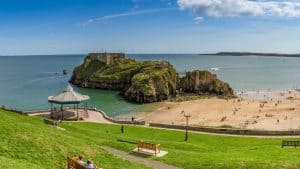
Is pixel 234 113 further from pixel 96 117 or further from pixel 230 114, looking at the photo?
pixel 96 117

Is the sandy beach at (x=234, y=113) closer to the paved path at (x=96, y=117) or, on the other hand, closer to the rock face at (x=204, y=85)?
the paved path at (x=96, y=117)

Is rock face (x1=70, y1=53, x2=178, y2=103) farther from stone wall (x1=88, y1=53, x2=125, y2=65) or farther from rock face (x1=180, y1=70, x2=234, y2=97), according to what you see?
rock face (x1=180, y1=70, x2=234, y2=97)

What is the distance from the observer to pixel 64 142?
18.2m

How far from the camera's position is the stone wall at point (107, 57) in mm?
118625

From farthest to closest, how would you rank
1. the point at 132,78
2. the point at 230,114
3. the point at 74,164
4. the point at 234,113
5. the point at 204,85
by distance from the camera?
1. the point at 132,78
2. the point at 204,85
3. the point at 234,113
4. the point at 230,114
5. the point at 74,164

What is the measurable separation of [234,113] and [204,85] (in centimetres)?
2759

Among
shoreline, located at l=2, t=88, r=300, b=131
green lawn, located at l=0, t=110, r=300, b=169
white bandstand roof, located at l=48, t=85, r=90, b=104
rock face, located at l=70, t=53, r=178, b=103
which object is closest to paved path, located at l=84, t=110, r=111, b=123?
white bandstand roof, located at l=48, t=85, r=90, b=104

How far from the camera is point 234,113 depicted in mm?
61000

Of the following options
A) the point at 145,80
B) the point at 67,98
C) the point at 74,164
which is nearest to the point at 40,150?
the point at 74,164

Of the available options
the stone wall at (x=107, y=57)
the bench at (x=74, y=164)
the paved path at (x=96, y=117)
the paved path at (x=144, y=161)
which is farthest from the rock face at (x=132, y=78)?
the bench at (x=74, y=164)

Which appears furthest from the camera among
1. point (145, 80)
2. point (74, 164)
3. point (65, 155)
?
point (145, 80)

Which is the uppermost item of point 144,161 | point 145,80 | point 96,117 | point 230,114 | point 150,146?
point 145,80

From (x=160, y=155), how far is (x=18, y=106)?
5535 cm

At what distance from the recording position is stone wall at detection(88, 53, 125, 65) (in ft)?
389
